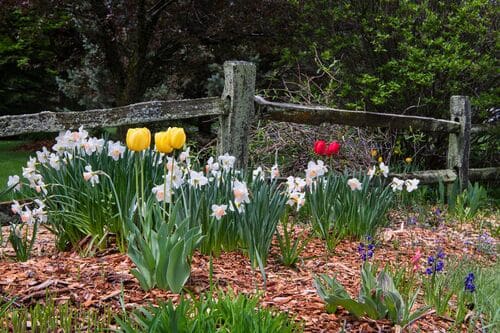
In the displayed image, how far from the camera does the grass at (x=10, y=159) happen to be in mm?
10633

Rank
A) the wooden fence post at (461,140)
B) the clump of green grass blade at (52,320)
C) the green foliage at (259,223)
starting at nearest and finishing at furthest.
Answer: the clump of green grass blade at (52,320) < the green foliage at (259,223) < the wooden fence post at (461,140)

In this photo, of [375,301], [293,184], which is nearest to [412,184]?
[293,184]

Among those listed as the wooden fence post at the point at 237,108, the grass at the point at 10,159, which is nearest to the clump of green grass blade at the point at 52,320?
the wooden fence post at the point at 237,108

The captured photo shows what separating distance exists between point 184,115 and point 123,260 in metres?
1.70

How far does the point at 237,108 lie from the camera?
459 cm

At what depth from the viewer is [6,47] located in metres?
16.0

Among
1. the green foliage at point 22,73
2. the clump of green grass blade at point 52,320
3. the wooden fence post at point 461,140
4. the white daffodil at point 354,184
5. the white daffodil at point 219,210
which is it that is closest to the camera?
the clump of green grass blade at point 52,320

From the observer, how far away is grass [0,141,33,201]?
10.6 metres

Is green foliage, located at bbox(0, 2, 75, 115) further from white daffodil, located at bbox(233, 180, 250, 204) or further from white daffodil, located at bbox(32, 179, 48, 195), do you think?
white daffodil, located at bbox(233, 180, 250, 204)

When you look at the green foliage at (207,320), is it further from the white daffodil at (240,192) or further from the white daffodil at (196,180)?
the white daffodil at (196,180)

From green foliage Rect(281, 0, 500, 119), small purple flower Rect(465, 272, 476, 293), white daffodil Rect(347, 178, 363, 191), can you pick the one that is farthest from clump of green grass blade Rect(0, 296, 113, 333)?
green foliage Rect(281, 0, 500, 119)

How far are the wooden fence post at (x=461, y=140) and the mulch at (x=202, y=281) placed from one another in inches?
133

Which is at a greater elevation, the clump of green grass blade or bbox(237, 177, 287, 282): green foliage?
bbox(237, 177, 287, 282): green foliage

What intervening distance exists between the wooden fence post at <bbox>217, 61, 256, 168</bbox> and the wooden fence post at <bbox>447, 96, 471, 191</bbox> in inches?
113
